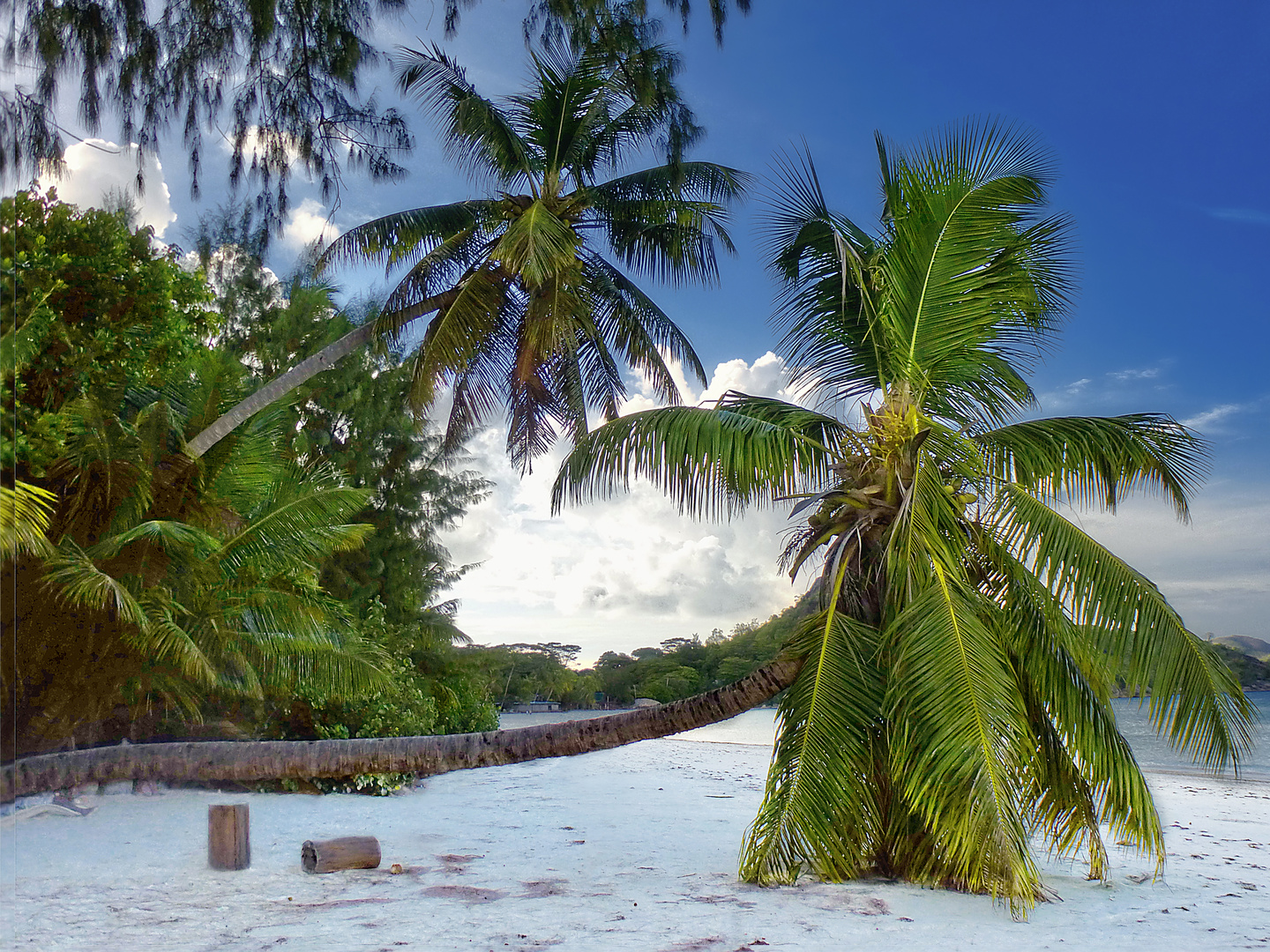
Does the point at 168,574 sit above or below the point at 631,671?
above

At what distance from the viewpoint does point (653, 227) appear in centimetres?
1177

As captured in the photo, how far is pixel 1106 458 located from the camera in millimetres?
5750

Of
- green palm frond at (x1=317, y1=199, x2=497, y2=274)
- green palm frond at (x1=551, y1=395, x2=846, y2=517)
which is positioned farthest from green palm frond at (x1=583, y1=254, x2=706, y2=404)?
green palm frond at (x1=551, y1=395, x2=846, y2=517)

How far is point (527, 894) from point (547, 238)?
6649 mm

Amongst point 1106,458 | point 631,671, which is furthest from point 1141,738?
point 1106,458

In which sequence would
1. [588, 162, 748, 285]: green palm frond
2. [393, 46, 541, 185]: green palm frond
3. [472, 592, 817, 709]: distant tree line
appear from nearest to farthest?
1. [393, 46, 541, 185]: green palm frond
2. [588, 162, 748, 285]: green palm frond
3. [472, 592, 817, 709]: distant tree line

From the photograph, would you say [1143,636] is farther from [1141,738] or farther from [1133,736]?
[1133,736]

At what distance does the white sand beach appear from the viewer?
4.62 meters

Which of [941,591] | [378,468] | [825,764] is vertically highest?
[378,468]

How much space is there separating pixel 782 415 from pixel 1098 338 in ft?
25.0

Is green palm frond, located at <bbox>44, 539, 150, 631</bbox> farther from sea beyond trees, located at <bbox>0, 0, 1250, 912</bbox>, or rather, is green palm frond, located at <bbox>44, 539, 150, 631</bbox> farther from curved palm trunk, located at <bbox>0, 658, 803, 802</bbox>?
curved palm trunk, located at <bbox>0, 658, 803, 802</bbox>

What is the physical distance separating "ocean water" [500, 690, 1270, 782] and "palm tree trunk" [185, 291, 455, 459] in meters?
5.24

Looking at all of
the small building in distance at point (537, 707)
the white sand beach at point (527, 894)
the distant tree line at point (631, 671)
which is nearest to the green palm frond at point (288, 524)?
the white sand beach at point (527, 894)

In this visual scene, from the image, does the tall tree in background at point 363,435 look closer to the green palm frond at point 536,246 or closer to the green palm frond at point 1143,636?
the green palm frond at point 536,246
